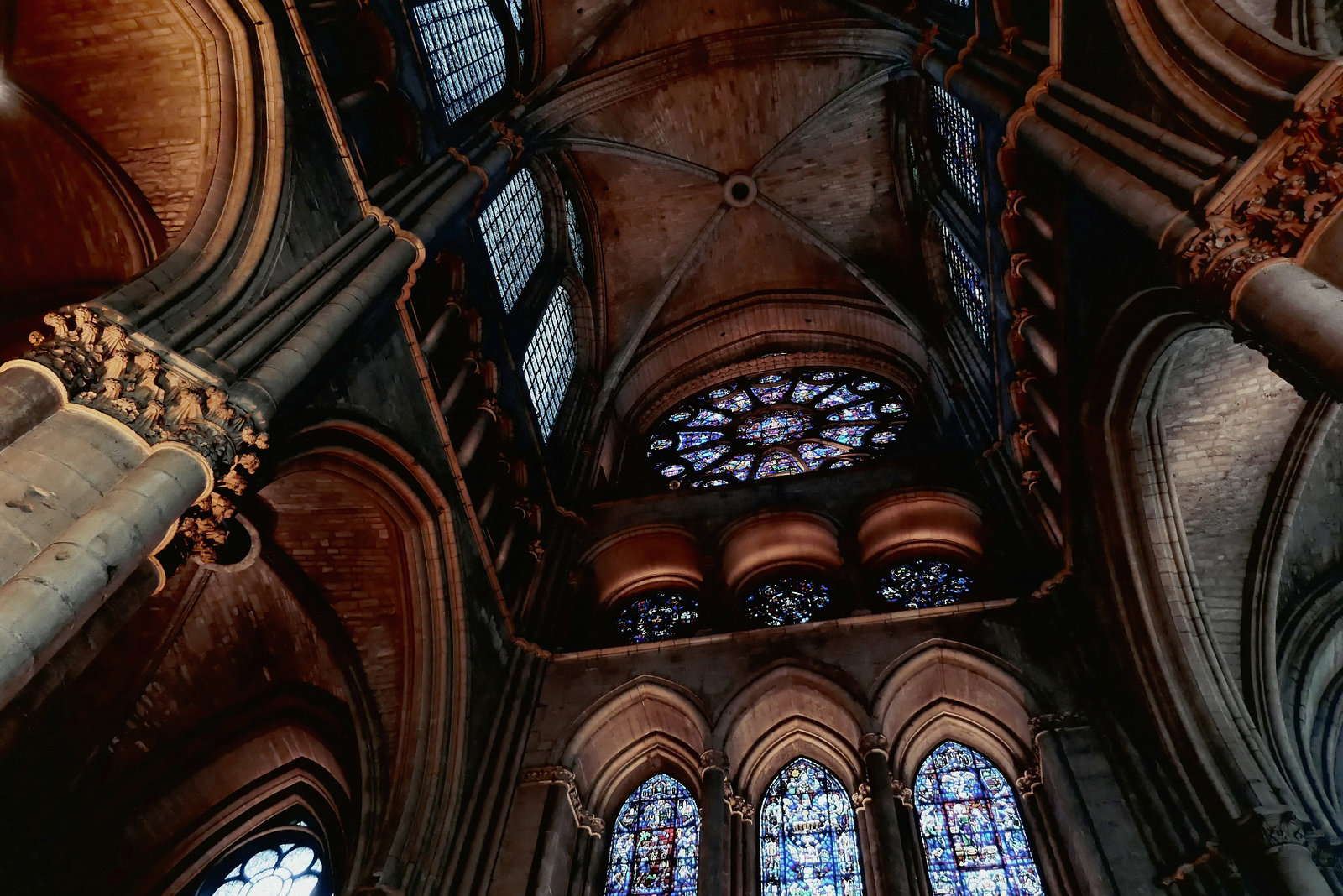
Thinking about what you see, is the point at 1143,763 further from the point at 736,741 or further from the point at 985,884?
the point at 736,741

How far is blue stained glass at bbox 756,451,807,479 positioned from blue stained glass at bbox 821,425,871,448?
753mm

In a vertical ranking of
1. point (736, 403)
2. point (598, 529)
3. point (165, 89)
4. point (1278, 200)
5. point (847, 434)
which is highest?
point (736, 403)

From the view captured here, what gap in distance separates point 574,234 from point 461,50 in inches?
169

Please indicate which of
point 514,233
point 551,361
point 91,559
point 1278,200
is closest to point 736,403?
point 551,361

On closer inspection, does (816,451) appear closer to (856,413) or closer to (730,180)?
(856,413)

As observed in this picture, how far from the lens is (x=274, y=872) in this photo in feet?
30.6

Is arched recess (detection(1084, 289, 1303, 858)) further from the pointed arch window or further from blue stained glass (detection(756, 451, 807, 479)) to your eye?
the pointed arch window

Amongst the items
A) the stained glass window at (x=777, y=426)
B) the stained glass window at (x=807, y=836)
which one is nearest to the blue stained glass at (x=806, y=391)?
the stained glass window at (x=777, y=426)

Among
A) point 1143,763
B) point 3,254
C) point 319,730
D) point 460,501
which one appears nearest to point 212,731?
point 319,730

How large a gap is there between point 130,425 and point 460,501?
4.50 meters

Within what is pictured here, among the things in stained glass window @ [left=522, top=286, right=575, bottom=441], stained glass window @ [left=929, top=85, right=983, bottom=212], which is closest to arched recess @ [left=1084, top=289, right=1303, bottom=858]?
stained glass window @ [left=929, top=85, right=983, bottom=212]

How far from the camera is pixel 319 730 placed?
920 centimetres

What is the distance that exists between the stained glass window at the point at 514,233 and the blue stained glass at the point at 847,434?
5000mm

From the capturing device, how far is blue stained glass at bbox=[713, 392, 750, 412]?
1638 cm
